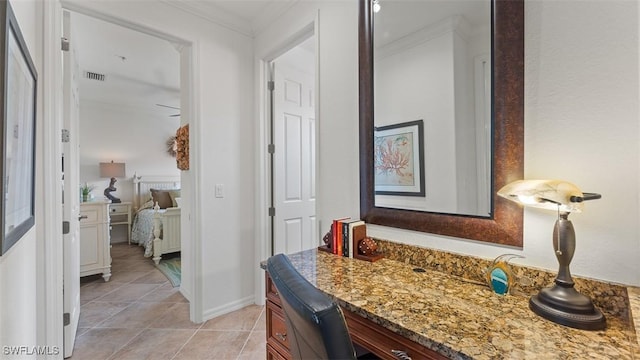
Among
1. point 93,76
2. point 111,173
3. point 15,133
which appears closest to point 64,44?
point 15,133

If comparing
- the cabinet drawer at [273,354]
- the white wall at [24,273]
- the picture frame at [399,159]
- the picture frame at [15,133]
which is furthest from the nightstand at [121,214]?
the picture frame at [399,159]

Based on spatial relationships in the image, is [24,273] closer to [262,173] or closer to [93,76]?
[262,173]

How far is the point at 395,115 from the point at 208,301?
6.99ft

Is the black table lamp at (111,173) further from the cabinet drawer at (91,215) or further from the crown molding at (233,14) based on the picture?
the crown molding at (233,14)

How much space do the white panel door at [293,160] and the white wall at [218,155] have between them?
267 mm

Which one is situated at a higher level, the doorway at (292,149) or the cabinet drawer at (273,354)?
the doorway at (292,149)

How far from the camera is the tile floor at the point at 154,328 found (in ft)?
6.44

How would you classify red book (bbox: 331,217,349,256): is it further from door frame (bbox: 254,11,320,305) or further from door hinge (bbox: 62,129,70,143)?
door hinge (bbox: 62,129,70,143)

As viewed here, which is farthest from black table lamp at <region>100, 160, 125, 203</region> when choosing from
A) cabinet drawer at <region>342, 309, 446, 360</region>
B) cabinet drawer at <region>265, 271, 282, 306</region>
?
cabinet drawer at <region>342, 309, 446, 360</region>

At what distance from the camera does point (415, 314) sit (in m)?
0.86

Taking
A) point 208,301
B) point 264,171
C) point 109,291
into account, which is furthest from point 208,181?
point 109,291

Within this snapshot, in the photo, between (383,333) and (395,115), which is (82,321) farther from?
(395,115)

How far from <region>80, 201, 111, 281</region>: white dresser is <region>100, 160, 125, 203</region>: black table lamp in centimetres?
238

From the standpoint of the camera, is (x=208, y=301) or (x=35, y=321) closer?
(x=35, y=321)
